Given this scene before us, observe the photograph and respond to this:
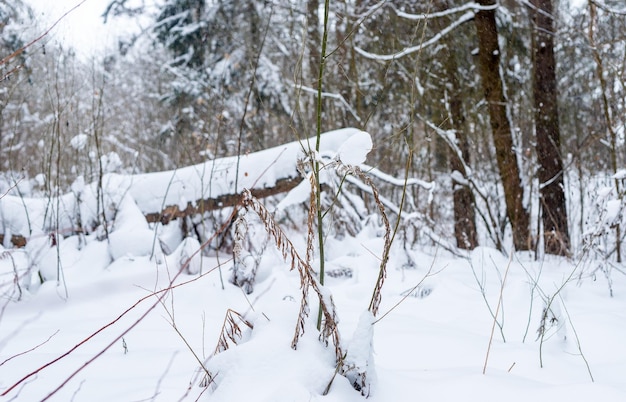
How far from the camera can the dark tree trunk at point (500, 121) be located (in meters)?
4.65

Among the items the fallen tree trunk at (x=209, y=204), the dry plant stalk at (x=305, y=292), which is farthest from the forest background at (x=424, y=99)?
the dry plant stalk at (x=305, y=292)

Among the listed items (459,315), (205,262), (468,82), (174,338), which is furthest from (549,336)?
(468,82)

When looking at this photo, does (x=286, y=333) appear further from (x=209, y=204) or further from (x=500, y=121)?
(x=500, y=121)

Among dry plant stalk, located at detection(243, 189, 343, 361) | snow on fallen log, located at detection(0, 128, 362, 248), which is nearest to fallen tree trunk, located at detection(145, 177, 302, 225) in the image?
snow on fallen log, located at detection(0, 128, 362, 248)

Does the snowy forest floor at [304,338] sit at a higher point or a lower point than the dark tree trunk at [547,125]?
lower

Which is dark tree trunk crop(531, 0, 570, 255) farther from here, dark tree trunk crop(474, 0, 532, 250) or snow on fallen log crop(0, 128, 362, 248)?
snow on fallen log crop(0, 128, 362, 248)

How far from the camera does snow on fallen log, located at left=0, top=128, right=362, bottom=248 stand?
3.63 m

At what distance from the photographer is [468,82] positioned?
7.02m

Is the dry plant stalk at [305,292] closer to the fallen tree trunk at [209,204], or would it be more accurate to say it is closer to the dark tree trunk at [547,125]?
the fallen tree trunk at [209,204]

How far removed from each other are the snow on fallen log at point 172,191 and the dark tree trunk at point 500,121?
68.4 inches

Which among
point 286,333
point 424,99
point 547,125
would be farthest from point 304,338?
point 424,99

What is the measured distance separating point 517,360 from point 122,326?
1.78 meters

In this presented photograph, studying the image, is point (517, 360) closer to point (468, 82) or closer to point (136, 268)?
point (136, 268)

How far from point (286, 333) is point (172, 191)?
3.05 meters
